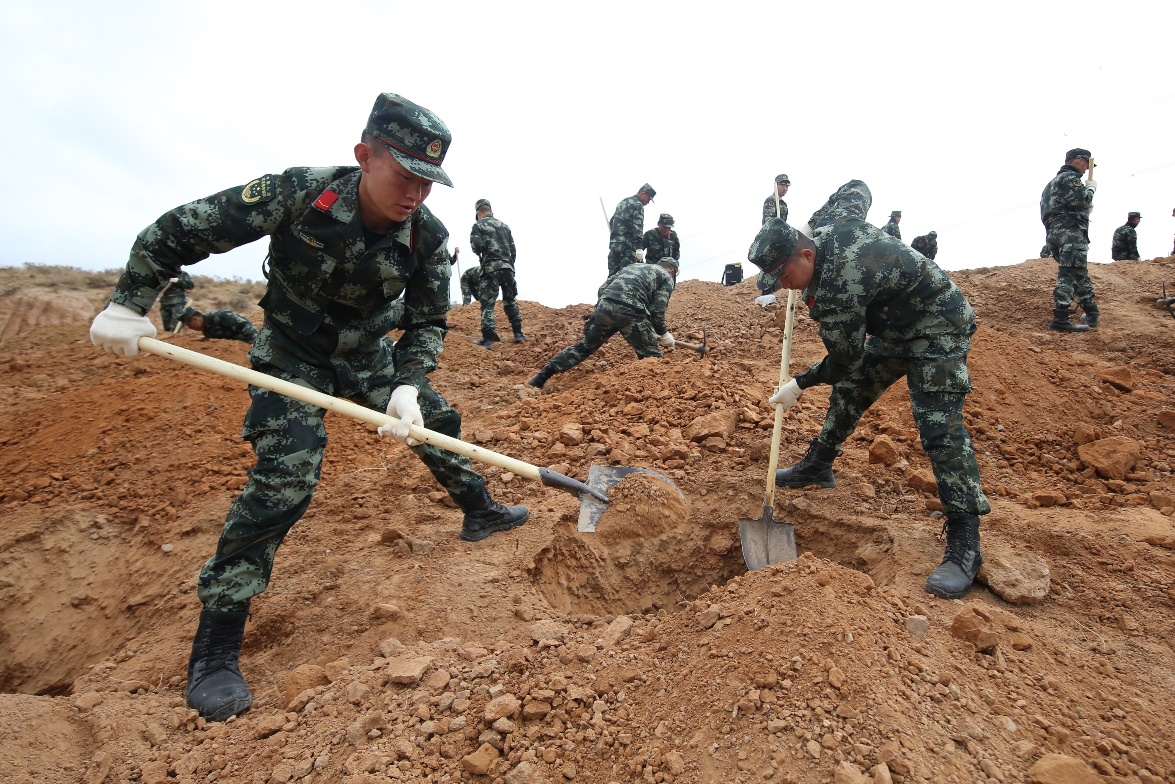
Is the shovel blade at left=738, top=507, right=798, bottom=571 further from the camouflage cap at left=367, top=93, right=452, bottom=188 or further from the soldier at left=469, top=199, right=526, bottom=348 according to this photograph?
the soldier at left=469, top=199, right=526, bottom=348

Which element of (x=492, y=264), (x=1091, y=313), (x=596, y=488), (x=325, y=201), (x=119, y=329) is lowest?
(x=596, y=488)

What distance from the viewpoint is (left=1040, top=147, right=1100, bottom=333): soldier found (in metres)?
6.56

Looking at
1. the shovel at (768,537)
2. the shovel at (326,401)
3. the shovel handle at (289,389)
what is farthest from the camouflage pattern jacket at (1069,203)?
the shovel handle at (289,389)

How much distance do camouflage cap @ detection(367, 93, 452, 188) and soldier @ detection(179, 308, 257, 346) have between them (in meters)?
4.02

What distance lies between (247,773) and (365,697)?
33cm

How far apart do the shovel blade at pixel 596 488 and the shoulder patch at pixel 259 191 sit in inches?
70.8

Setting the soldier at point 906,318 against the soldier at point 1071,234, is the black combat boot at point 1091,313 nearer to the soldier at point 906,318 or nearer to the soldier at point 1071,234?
the soldier at point 1071,234

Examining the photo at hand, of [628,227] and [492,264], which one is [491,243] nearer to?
[492,264]

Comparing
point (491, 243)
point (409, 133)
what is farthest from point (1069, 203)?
point (409, 133)

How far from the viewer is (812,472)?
3.49 metres

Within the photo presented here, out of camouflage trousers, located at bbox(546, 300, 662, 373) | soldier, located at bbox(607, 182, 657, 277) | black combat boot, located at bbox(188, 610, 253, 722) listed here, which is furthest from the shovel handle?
soldier, located at bbox(607, 182, 657, 277)

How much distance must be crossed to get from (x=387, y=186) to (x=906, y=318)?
7.82ft

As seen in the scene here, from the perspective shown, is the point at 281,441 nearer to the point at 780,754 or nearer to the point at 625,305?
the point at 780,754

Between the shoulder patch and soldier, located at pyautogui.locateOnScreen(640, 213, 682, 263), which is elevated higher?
soldier, located at pyautogui.locateOnScreen(640, 213, 682, 263)
